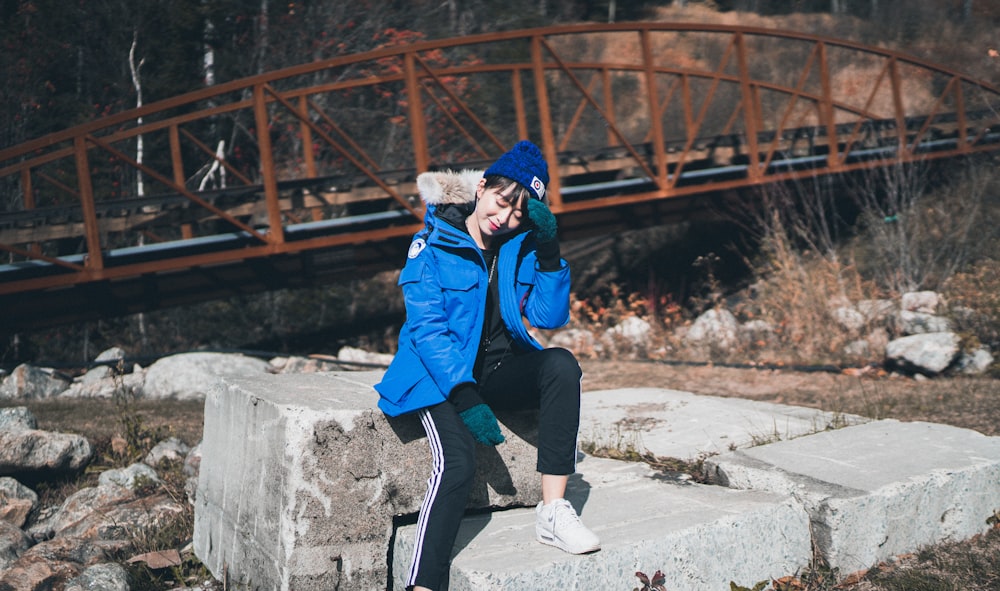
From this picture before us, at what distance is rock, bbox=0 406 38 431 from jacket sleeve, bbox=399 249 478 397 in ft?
10.2

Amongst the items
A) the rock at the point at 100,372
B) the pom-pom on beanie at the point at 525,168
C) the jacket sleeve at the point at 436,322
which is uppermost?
the pom-pom on beanie at the point at 525,168

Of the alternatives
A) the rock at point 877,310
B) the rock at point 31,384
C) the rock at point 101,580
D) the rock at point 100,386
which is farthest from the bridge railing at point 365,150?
the rock at point 101,580

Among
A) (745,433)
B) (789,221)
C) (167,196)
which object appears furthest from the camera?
(789,221)

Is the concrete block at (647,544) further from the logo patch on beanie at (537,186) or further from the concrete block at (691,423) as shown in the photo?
the logo patch on beanie at (537,186)

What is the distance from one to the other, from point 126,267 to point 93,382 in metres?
0.97

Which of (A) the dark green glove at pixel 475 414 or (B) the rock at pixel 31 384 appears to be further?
(B) the rock at pixel 31 384

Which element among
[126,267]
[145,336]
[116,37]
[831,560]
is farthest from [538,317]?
[116,37]

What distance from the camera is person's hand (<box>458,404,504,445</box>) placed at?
242 cm

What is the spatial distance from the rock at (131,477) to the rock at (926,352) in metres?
4.79

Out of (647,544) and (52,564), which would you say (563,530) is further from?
(52,564)

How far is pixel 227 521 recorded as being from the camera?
2.94 meters

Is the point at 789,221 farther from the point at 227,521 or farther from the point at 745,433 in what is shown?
the point at 227,521

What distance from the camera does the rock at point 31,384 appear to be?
6.52 meters

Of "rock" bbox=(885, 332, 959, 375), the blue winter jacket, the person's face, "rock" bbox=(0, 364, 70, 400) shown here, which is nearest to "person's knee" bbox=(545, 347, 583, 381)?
the blue winter jacket
